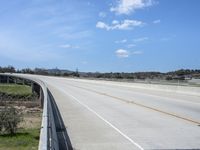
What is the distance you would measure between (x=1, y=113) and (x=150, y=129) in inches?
319

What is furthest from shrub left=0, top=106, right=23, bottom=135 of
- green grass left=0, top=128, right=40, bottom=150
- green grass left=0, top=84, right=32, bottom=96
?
green grass left=0, top=84, right=32, bottom=96

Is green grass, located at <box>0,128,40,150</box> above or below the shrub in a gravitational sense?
below

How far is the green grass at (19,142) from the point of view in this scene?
1519cm

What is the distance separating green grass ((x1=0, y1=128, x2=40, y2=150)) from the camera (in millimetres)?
15188

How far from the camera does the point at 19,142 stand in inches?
639

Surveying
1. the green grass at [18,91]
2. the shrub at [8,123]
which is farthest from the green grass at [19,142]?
the green grass at [18,91]

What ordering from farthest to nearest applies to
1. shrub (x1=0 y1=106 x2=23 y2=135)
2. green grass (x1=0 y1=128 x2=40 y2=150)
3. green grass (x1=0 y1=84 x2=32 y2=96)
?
green grass (x1=0 y1=84 x2=32 y2=96), shrub (x1=0 y1=106 x2=23 y2=135), green grass (x1=0 y1=128 x2=40 y2=150)

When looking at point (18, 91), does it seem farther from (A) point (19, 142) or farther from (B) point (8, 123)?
(A) point (19, 142)

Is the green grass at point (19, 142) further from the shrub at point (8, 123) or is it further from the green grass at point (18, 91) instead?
the green grass at point (18, 91)

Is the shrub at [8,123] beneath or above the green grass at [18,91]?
above

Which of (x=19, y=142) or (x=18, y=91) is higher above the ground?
(x=19, y=142)

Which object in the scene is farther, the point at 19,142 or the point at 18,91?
the point at 18,91

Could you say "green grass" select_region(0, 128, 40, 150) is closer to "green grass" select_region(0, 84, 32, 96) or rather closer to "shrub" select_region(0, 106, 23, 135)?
"shrub" select_region(0, 106, 23, 135)

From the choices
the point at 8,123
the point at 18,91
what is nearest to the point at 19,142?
the point at 8,123
